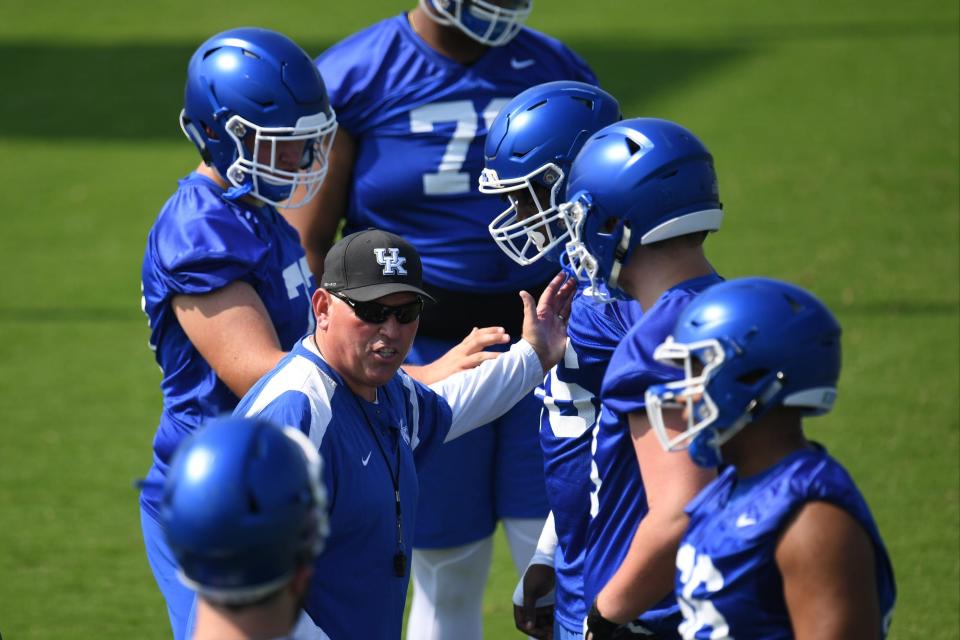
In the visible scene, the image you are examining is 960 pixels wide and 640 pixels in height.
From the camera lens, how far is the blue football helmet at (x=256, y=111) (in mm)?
3928

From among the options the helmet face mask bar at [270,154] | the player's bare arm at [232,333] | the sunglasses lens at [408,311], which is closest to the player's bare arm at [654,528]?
the sunglasses lens at [408,311]

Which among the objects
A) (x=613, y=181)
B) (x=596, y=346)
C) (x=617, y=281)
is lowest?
(x=596, y=346)

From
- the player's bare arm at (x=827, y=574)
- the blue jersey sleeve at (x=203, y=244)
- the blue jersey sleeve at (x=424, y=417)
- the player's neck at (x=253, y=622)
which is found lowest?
the blue jersey sleeve at (x=424, y=417)

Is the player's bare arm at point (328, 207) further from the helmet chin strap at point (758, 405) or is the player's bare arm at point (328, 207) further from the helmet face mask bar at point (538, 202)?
the helmet chin strap at point (758, 405)

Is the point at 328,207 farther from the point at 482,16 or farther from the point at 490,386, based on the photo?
the point at 490,386

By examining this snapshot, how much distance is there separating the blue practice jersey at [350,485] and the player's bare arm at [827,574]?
1.14 m

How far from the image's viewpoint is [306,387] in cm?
321

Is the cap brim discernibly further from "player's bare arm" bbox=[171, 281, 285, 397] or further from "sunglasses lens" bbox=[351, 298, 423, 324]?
"player's bare arm" bbox=[171, 281, 285, 397]

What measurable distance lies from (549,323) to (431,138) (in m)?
1.27

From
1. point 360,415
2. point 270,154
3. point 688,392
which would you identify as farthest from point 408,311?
point 688,392

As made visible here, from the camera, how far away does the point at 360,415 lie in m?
3.35

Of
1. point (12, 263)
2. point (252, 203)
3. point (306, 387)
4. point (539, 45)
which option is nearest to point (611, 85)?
point (12, 263)

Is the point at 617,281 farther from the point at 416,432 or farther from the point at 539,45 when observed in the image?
the point at 539,45

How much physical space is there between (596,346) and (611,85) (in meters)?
10.7
